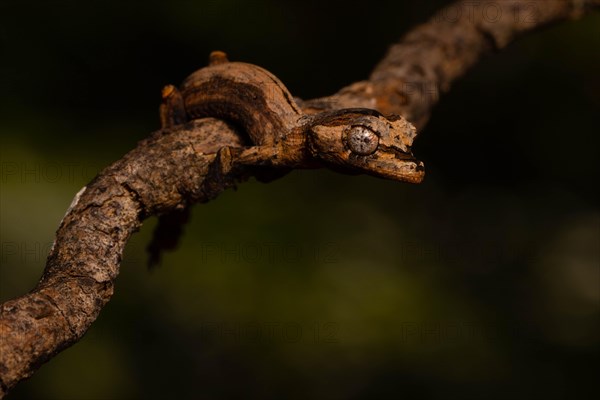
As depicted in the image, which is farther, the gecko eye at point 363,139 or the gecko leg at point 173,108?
the gecko leg at point 173,108

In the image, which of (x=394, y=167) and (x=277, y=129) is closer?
(x=394, y=167)

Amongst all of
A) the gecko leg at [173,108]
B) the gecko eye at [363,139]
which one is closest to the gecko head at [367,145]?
the gecko eye at [363,139]

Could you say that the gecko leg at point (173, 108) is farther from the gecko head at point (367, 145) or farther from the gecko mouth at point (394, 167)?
the gecko mouth at point (394, 167)

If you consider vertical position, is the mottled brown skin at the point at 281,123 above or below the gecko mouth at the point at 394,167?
above

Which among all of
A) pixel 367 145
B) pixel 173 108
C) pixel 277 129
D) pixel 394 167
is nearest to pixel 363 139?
pixel 367 145

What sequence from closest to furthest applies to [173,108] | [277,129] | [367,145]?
[367,145]
[277,129]
[173,108]

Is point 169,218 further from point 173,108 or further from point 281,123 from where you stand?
point 281,123

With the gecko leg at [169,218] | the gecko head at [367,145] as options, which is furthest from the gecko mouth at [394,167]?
the gecko leg at [169,218]
